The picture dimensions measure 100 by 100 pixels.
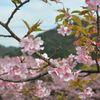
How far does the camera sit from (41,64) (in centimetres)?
555

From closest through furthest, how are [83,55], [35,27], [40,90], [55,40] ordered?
1. [35,27]
2. [83,55]
3. [40,90]
4. [55,40]

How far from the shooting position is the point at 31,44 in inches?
185

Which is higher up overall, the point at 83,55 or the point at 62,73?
the point at 62,73

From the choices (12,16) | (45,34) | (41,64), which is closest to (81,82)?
(41,64)

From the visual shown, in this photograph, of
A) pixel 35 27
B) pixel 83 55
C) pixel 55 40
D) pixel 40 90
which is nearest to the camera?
pixel 35 27

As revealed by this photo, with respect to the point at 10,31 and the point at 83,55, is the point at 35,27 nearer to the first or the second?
the point at 10,31

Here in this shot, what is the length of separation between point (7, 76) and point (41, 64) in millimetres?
424

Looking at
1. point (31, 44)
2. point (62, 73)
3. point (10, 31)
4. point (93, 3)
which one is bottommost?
point (62, 73)

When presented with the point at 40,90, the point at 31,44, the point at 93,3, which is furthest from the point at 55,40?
the point at 31,44

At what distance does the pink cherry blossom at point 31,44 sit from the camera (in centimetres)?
468

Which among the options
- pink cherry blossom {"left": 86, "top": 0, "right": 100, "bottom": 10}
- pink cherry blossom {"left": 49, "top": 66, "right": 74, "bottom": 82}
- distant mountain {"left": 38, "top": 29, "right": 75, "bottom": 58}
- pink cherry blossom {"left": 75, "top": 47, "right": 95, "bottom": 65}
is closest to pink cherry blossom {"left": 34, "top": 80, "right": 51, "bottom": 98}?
pink cherry blossom {"left": 75, "top": 47, "right": 95, "bottom": 65}

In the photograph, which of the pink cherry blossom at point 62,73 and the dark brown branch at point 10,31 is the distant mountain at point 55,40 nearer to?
the dark brown branch at point 10,31

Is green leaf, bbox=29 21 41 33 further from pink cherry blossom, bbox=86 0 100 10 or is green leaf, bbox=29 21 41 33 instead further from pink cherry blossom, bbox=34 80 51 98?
pink cherry blossom, bbox=34 80 51 98

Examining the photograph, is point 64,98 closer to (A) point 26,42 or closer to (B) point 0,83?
(B) point 0,83
